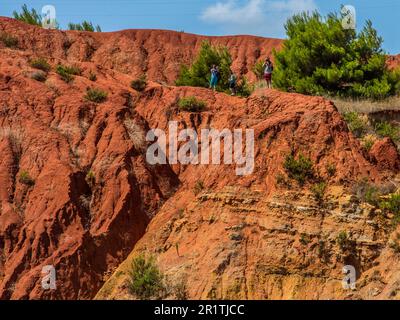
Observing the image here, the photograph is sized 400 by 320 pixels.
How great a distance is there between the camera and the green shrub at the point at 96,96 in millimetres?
24734

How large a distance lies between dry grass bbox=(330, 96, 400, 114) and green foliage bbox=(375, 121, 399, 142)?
2.24 ft

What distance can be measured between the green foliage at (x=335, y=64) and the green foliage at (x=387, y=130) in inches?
126

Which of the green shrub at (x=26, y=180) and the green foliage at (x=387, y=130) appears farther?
the green foliage at (x=387, y=130)

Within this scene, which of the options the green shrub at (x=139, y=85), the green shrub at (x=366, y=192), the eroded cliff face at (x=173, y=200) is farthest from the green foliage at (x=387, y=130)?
the green shrub at (x=139, y=85)

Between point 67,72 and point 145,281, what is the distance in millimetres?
9131

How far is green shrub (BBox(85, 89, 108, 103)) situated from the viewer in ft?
81.1

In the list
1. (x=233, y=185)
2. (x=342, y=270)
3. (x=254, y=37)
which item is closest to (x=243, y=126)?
(x=233, y=185)

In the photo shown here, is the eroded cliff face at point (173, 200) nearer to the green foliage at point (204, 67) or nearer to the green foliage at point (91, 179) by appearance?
the green foliage at point (91, 179)

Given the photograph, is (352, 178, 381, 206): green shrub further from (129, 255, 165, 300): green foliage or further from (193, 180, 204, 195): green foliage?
(129, 255, 165, 300): green foliage

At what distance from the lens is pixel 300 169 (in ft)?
70.1

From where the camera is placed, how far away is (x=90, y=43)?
45.8 meters

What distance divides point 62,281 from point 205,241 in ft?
11.0
